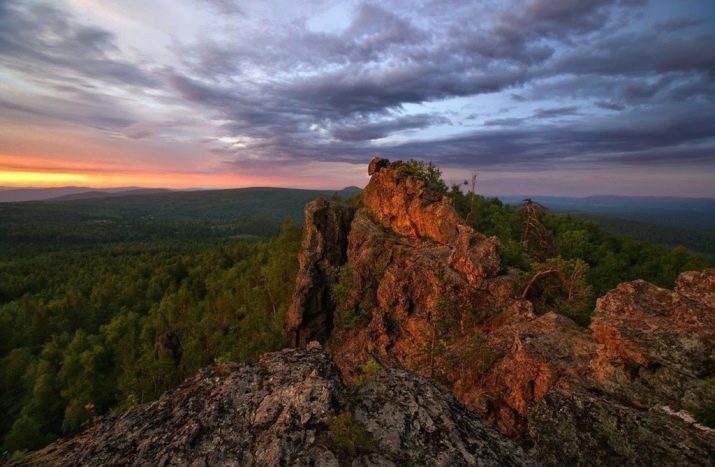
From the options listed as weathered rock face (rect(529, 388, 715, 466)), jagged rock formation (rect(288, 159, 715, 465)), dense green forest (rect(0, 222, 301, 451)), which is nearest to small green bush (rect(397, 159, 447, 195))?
jagged rock formation (rect(288, 159, 715, 465))

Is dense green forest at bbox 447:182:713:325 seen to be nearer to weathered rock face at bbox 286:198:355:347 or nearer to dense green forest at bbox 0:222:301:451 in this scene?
weathered rock face at bbox 286:198:355:347

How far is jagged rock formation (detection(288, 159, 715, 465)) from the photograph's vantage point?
10.8 metres

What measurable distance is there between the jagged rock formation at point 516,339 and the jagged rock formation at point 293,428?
235 inches

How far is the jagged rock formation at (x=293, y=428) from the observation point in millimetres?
6605

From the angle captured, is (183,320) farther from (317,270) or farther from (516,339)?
(516,339)

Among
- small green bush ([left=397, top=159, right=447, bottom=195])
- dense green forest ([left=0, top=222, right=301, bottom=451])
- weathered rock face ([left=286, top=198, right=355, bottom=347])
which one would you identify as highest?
small green bush ([left=397, top=159, right=447, bottom=195])

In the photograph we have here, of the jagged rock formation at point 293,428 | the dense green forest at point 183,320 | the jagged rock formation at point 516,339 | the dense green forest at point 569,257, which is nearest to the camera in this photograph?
the jagged rock formation at point 293,428

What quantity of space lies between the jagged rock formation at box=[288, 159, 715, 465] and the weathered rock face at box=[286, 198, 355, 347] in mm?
529

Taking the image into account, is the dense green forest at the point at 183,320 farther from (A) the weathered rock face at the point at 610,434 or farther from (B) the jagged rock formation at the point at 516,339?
(A) the weathered rock face at the point at 610,434

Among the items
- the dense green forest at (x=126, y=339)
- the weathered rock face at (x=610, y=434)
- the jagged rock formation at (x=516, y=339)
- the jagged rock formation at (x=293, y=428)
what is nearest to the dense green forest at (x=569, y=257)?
the jagged rock formation at (x=516, y=339)

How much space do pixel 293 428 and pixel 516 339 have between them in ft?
61.5

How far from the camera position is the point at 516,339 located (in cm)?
2162

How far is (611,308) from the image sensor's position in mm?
17203

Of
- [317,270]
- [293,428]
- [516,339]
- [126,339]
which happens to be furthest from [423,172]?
[126,339]
